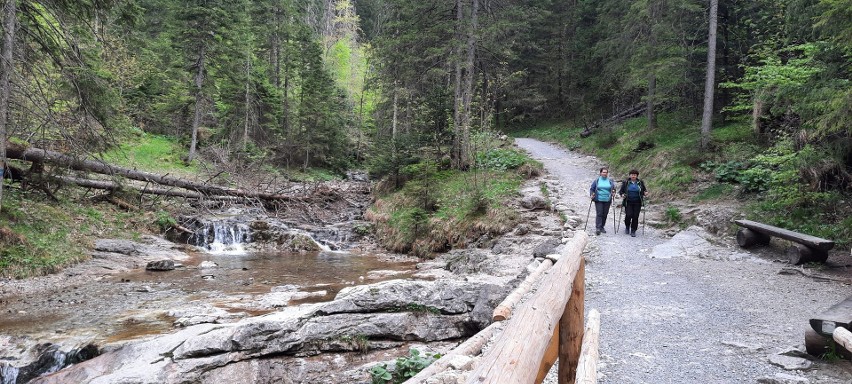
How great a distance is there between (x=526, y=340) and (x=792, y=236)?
372 inches

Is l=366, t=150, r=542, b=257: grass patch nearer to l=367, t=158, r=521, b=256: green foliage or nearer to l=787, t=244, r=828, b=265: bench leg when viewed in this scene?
l=367, t=158, r=521, b=256: green foliage

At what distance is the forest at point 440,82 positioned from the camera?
9.87 meters

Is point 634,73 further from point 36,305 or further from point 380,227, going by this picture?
point 36,305

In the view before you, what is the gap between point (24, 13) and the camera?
9703 millimetres

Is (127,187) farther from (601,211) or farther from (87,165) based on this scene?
(601,211)

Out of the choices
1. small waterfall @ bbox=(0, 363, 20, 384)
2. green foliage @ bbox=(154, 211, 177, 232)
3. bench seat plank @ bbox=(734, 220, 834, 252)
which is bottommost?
small waterfall @ bbox=(0, 363, 20, 384)

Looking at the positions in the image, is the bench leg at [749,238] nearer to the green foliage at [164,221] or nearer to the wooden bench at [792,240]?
the wooden bench at [792,240]

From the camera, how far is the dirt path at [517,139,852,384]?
184 inches

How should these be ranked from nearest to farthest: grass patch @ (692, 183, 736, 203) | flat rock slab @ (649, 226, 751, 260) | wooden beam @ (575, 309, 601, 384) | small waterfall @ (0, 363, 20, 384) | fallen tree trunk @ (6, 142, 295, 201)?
wooden beam @ (575, 309, 601, 384)
small waterfall @ (0, 363, 20, 384)
flat rock slab @ (649, 226, 751, 260)
fallen tree trunk @ (6, 142, 295, 201)
grass patch @ (692, 183, 736, 203)

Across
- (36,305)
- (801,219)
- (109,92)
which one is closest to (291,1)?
(109,92)

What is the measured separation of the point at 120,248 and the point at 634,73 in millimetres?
21660

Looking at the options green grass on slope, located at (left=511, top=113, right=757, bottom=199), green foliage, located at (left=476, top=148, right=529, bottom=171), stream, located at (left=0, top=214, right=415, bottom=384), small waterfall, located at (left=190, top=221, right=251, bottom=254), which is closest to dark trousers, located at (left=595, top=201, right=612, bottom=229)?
green grass on slope, located at (left=511, top=113, right=757, bottom=199)

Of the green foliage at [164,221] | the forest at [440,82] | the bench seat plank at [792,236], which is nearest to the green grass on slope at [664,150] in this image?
the forest at [440,82]

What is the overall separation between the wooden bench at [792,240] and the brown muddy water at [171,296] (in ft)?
27.6
